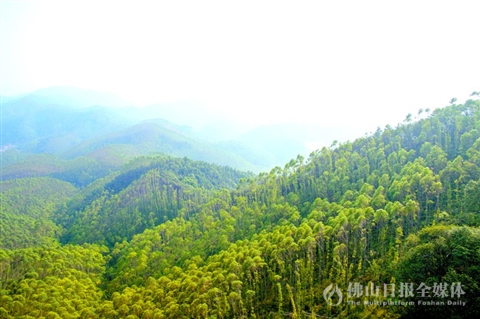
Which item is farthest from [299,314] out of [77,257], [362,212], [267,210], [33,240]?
[33,240]

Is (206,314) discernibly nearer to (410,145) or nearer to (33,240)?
(410,145)

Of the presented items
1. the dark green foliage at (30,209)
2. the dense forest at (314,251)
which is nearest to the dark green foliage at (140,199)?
the dense forest at (314,251)

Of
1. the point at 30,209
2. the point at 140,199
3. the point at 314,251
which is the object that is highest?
the point at 314,251

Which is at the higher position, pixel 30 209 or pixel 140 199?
pixel 140 199

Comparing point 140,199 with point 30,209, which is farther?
point 30,209

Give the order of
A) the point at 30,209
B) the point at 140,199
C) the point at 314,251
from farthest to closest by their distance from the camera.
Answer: the point at 30,209 → the point at 140,199 → the point at 314,251

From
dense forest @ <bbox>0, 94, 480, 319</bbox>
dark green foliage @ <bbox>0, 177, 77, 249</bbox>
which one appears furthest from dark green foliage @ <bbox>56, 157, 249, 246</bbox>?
dark green foliage @ <bbox>0, 177, 77, 249</bbox>

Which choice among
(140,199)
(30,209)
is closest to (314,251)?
(140,199)

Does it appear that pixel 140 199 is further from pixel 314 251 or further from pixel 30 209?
pixel 314 251
